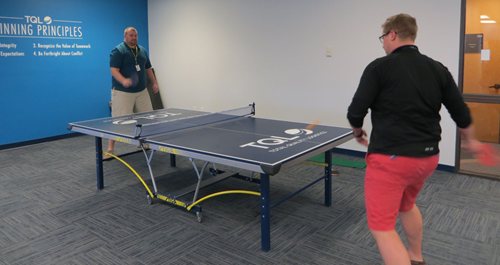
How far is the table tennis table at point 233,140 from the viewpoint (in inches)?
105

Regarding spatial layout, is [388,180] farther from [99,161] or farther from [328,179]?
[99,161]

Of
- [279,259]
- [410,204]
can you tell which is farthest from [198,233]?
[410,204]

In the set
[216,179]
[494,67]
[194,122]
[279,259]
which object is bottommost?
[279,259]

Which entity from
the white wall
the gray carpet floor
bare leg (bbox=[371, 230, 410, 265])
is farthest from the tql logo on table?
the white wall

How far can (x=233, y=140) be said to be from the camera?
10.3ft

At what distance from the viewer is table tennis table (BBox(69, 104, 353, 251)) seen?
2.68m

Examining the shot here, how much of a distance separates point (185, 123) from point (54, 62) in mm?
3399

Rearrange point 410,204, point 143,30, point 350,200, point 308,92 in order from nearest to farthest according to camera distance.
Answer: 1. point 410,204
2. point 350,200
3. point 308,92
4. point 143,30

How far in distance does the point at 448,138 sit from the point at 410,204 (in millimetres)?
2713

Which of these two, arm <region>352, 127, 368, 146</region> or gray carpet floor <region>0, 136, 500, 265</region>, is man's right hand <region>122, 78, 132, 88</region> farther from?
arm <region>352, 127, 368, 146</region>

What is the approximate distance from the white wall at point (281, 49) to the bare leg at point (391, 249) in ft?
9.79

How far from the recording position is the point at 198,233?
10.1 feet

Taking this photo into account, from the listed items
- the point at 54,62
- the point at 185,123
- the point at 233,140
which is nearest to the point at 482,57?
the point at 233,140

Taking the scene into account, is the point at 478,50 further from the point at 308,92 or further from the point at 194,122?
the point at 194,122
